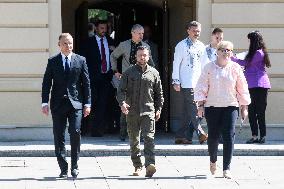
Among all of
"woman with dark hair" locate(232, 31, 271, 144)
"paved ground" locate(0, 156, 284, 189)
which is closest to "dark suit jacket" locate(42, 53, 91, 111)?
"paved ground" locate(0, 156, 284, 189)

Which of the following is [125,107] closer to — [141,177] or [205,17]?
[141,177]

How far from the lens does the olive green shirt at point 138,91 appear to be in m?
12.5

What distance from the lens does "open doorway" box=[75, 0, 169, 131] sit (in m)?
18.0

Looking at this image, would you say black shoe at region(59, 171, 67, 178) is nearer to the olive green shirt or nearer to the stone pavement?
the olive green shirt

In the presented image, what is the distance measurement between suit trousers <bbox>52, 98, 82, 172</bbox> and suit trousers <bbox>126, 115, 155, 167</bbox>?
72 cm

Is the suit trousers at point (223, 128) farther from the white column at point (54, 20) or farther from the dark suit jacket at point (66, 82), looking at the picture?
the white column at point (54, 20)

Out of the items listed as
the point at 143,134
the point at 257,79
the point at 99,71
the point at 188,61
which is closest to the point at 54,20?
the point at 99,71

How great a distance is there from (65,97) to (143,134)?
1.14m

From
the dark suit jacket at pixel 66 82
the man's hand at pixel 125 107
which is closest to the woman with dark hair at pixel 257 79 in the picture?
the man's hand at pixel 125 107

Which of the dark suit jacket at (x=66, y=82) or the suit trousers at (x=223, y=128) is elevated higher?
the dark suit jacket at (x=66, y=82)

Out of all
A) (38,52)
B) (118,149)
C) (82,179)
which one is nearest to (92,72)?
(38,52)

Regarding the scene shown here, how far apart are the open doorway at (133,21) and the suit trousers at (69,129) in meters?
5.41

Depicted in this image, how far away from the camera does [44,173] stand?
42.2 ft

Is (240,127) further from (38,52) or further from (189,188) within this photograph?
(189,188)
